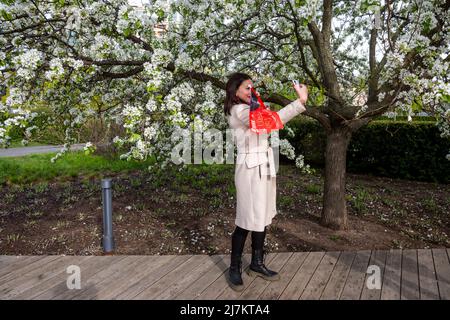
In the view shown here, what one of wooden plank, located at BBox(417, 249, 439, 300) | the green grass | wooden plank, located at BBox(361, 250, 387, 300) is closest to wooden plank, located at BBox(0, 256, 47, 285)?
wooden plank, located at BBox(361, 250, 387, 300)

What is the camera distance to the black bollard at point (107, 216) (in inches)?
188

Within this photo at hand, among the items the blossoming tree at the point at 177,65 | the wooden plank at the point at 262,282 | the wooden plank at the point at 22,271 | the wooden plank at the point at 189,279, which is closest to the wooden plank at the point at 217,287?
the wooden plank at the point at 262,282

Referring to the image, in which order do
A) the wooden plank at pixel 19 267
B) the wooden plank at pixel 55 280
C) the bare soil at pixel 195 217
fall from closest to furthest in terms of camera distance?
1. the wooden plank at pixel 55 280
2. the wooden plank at pixel 19 267
3. the bare soil at pixel 195 217

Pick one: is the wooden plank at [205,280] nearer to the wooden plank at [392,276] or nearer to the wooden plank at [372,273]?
the wooden plank at [372,273]

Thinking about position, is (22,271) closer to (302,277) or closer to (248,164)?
(248,164)

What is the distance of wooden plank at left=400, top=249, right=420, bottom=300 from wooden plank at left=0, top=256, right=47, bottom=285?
3.85 metres

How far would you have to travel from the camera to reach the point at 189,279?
4.07 m

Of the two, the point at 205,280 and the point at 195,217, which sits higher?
the point at 195,217

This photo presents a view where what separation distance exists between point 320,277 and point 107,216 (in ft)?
8.29

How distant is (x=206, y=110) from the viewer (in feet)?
13.0

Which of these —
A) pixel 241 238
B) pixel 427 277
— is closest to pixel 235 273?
pixel 241 238

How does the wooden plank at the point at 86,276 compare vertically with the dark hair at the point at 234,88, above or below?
below

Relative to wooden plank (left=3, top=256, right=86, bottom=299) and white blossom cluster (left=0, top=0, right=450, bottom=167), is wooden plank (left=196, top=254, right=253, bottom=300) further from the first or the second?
wooden plank (left=3, top=256, right=86, bottom=299)

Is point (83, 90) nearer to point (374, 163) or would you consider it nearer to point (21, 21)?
point (21, 21)
